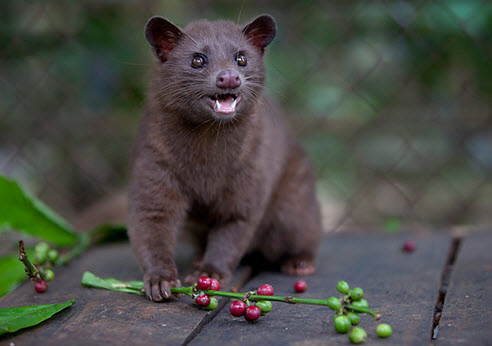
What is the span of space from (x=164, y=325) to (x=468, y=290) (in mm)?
1298

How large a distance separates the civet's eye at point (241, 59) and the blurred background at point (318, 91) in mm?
1248

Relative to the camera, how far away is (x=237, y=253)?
2783mm

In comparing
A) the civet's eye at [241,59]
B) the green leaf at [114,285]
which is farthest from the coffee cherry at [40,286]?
the civet's eye at [241,59]

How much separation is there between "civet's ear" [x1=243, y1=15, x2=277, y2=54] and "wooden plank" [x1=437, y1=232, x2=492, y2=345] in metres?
1.42

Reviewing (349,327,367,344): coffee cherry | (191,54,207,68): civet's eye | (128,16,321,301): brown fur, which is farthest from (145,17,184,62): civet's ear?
(349,327,367,344): coffee cherry

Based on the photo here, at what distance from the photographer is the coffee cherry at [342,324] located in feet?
6.39

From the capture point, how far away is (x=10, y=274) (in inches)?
117

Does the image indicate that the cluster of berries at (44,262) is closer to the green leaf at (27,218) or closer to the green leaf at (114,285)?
the green leaf at (114,285)

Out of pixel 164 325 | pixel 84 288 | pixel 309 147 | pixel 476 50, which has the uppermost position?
pixel 476 50

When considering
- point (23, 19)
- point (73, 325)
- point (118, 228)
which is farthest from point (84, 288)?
point (23, 19)

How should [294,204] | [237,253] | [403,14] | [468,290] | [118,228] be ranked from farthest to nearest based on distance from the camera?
[403,14]
[118,228]
[294,204]
[237,253]
[468,290]

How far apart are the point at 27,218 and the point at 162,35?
49.2 inches

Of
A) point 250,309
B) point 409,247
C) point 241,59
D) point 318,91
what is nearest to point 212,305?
point 250,309

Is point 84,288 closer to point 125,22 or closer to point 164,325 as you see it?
point 164,325
